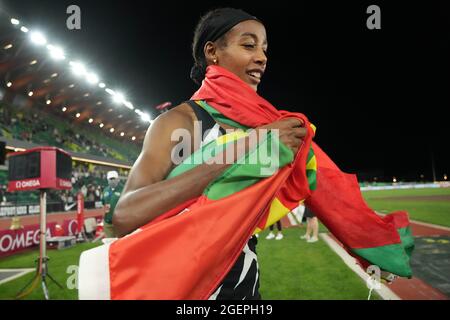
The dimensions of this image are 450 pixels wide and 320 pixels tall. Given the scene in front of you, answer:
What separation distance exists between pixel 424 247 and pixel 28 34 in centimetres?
2739

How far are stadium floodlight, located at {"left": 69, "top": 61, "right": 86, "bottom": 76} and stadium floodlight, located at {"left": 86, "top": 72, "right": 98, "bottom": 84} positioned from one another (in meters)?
0.76

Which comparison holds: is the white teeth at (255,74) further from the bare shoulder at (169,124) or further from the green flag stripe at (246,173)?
the green flag stripe at (246,173)

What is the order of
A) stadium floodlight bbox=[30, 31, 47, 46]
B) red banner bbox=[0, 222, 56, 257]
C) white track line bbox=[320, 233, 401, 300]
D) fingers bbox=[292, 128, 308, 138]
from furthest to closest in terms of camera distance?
stadium floodlight bbox=[30, 31, 47, 46] → red banner bbox=[0, 222, 56, 257] → white track line bbox=[320, 233, 401, 300] → fingers bbox=[292, 128, 308, 138]

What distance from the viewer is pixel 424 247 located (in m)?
8.07

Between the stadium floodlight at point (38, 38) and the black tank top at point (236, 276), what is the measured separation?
2713 centimetres

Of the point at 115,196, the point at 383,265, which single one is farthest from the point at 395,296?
the point at 115,196

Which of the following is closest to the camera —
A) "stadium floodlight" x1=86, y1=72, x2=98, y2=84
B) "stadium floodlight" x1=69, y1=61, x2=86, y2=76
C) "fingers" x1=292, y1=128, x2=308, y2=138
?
"fingers" x1=292, y1=128, x2=308, y2=138

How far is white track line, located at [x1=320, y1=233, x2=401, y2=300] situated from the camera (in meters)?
4.78

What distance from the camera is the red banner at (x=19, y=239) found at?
931 centimetres

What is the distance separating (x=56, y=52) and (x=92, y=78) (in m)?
5.23

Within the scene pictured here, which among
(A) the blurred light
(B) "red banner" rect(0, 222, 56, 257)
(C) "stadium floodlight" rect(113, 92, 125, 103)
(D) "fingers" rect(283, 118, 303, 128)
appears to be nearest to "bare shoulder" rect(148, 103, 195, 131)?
(D) "fingers" rect(283, 118, 303, 128)

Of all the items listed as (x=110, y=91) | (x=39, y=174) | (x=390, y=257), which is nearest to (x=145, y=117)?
(x=110, y=91)

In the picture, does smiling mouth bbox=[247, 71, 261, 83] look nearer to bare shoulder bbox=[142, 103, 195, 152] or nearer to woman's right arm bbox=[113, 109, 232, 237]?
bare shoulder bbox=[142, 103, 195, 152]

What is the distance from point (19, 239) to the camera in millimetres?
10016
